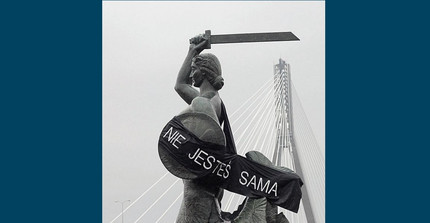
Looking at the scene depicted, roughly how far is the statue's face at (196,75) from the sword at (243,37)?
0.33 m

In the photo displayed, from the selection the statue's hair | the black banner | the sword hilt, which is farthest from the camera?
the sword hilt

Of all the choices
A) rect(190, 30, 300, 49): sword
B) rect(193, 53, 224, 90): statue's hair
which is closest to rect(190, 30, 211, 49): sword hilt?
rect(190, 30, 300, 49): sword

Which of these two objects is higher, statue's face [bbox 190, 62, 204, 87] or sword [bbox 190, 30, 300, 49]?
sword [bbox 190, 30, 300, 49]

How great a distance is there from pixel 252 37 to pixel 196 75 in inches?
30.0

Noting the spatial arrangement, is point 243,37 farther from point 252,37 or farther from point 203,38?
point 203,38

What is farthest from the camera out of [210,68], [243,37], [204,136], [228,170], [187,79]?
[243,37]

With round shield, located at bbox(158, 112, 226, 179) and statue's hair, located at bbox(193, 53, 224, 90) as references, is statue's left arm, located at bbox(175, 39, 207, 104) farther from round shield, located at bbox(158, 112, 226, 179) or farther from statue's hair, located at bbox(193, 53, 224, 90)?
round shield, located at bbox(158, 112, 226, 179)

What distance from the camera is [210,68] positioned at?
5891mm

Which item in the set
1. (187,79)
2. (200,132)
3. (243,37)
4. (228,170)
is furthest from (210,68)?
(228,170)

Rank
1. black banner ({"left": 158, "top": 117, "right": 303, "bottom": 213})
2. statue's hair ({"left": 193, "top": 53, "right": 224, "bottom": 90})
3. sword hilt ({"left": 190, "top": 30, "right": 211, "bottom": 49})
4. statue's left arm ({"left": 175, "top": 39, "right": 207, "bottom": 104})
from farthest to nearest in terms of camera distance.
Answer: sword hilt ({"left": 190, "top": 30, "right": 211, "bottom": 49})
statue's left arm ({"left": 175, "top": 39, "right": 207, "bottom": 104})
statue's hair ({"left": 193, "top": 53, "right": 224, "bottom": 90})
black banner ({"left": 158, "top": 117, "right": 303, "bottom": 213})

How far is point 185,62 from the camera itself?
6.09 meters

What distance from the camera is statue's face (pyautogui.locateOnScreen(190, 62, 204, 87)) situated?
19.3 feet

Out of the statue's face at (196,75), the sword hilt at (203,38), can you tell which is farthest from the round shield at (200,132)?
the sword hilt at (203,38)

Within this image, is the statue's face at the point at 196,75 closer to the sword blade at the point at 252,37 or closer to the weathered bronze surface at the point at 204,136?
the weathered bronze surface at the point at 204,136
